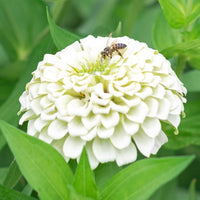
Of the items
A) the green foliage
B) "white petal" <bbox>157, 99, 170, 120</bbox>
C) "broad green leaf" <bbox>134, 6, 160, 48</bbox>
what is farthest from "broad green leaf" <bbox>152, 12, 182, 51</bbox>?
Answer: "white petal" <bbox>157, 99, 170, 120</bbox>

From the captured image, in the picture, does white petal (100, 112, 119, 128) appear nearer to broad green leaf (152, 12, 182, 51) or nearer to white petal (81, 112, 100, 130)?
white petal (81, 112, 100, 130)

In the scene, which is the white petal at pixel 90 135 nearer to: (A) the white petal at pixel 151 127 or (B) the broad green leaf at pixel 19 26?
(A) the white petal at pixel 151 127

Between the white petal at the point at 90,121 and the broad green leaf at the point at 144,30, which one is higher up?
the white petal at the point at 90,121

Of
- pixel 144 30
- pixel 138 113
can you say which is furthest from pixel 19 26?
pixel 138 113

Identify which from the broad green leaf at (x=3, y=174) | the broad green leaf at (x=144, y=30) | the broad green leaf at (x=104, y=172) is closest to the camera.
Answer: the broad green leaf at (x=104, y=172)

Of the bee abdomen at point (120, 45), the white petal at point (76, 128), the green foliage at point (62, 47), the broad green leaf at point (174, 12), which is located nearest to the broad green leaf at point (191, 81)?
the green foliage at point (62, 47)

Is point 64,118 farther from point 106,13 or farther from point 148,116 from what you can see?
point 106,13
